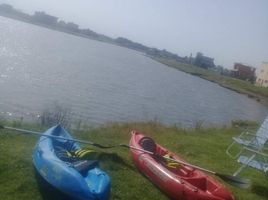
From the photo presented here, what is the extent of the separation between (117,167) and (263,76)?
92.2m

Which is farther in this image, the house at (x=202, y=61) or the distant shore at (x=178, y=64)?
the house at (x=202, y=61)

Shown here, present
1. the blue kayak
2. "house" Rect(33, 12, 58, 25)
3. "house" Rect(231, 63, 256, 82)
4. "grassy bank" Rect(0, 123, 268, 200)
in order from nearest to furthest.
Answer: the blue kayak < "grassy bank" Rect(0, 123, 268, 200) < "house" Rect(231, 63, 256, 82) < "house" Rect(33, 12, 58, 25)

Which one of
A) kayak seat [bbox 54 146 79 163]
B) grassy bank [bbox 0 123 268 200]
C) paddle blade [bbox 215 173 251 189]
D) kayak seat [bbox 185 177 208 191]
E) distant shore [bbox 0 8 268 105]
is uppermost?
paddle blade [bbox 215 173 251 189]

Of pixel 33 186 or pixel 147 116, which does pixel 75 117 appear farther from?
pixel 33 186

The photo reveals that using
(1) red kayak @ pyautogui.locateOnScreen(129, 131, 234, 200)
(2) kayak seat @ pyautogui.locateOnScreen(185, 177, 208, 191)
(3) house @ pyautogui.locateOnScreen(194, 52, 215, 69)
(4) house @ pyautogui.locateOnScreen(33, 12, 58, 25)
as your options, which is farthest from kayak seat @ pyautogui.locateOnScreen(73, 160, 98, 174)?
(3) house @ pyautogui.locateOnScreen(194, 52, 215, 69)

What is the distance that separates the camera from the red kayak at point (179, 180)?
7598 mm

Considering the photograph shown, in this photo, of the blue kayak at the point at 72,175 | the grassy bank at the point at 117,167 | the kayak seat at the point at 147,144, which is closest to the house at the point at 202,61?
the grassy bank at the point at 117,167

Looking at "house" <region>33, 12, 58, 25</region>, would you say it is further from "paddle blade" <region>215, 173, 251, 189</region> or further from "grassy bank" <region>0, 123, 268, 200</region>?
"paddle blade" <region>215, 173, 251, 189</region>

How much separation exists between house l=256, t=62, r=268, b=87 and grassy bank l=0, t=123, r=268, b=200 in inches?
3266

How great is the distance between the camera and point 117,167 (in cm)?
877

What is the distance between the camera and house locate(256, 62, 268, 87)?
92.8 m

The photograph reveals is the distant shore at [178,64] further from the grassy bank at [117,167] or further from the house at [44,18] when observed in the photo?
the grassy bank at [117,167]

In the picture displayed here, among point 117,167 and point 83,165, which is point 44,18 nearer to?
point 117,167

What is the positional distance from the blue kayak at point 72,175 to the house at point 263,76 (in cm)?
8865
